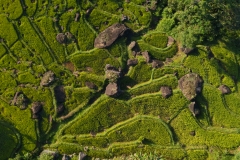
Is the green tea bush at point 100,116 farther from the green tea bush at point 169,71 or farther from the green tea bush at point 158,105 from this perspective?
the green tea bush at point 169,71

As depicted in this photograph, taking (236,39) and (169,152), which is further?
(236,39)

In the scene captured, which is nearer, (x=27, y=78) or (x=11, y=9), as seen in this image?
(x=27, y=78)

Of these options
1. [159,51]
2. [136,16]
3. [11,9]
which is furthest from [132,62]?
[11,9]

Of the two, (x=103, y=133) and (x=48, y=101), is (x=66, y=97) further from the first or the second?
(x=103, y=133)

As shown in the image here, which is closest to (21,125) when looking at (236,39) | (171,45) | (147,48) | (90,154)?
(90,154)

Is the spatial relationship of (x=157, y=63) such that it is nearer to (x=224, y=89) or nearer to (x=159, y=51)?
(x=159, y=51)
